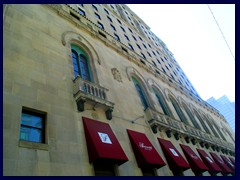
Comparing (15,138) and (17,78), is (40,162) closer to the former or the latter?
(15,138)

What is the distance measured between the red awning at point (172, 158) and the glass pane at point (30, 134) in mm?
9102

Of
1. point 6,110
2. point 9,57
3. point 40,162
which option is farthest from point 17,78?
A: point 40,162

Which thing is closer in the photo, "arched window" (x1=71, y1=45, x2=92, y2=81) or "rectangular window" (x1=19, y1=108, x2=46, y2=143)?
"rectangular window" (x1=19, y1=108, x2=46, y2=143)

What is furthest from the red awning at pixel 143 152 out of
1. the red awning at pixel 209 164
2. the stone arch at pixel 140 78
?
the red awning at pixel 209 164

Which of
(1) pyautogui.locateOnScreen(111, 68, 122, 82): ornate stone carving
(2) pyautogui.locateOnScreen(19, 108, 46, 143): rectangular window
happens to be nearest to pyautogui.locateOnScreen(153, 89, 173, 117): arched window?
(1) pyautogui.locateOnScreen(111, 68, 122, 82): ornate stone carving

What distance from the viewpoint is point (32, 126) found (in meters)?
8.35

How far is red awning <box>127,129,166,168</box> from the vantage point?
10.9 metres

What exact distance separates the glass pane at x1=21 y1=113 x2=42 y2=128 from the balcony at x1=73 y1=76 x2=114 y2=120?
7.63 feet

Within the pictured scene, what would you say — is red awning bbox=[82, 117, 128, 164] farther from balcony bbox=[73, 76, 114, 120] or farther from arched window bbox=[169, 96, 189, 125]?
arched window bbox=[169, 96, 189, 125]

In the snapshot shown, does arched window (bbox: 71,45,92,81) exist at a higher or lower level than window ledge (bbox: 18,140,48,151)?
higher

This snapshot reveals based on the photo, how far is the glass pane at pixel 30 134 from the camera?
780 centimetres
